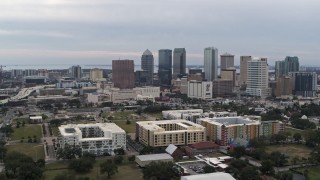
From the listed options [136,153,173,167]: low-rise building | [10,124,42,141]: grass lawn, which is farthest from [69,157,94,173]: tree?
[10,124,42,141]: grass lawn

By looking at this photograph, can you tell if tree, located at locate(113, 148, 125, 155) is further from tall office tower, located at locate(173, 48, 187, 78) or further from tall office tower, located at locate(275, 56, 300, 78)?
tall office tower, located at locate(173, 48, 187, 78)

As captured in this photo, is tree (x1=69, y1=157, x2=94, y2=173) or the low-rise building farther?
the low-rise building

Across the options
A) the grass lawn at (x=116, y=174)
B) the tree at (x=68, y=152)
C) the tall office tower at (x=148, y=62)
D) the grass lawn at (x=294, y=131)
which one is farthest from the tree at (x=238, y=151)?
the tall office tower at (x=148, y=62)

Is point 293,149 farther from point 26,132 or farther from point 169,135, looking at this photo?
point 26,132

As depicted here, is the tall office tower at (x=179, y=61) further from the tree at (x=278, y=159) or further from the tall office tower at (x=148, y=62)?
the tree at (x=278, y=159)

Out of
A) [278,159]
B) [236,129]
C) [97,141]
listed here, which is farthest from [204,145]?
[97,141]

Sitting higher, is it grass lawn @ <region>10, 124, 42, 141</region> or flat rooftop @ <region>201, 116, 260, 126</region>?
flat rooftop @ <region>201, 116, 260, 126</region>
